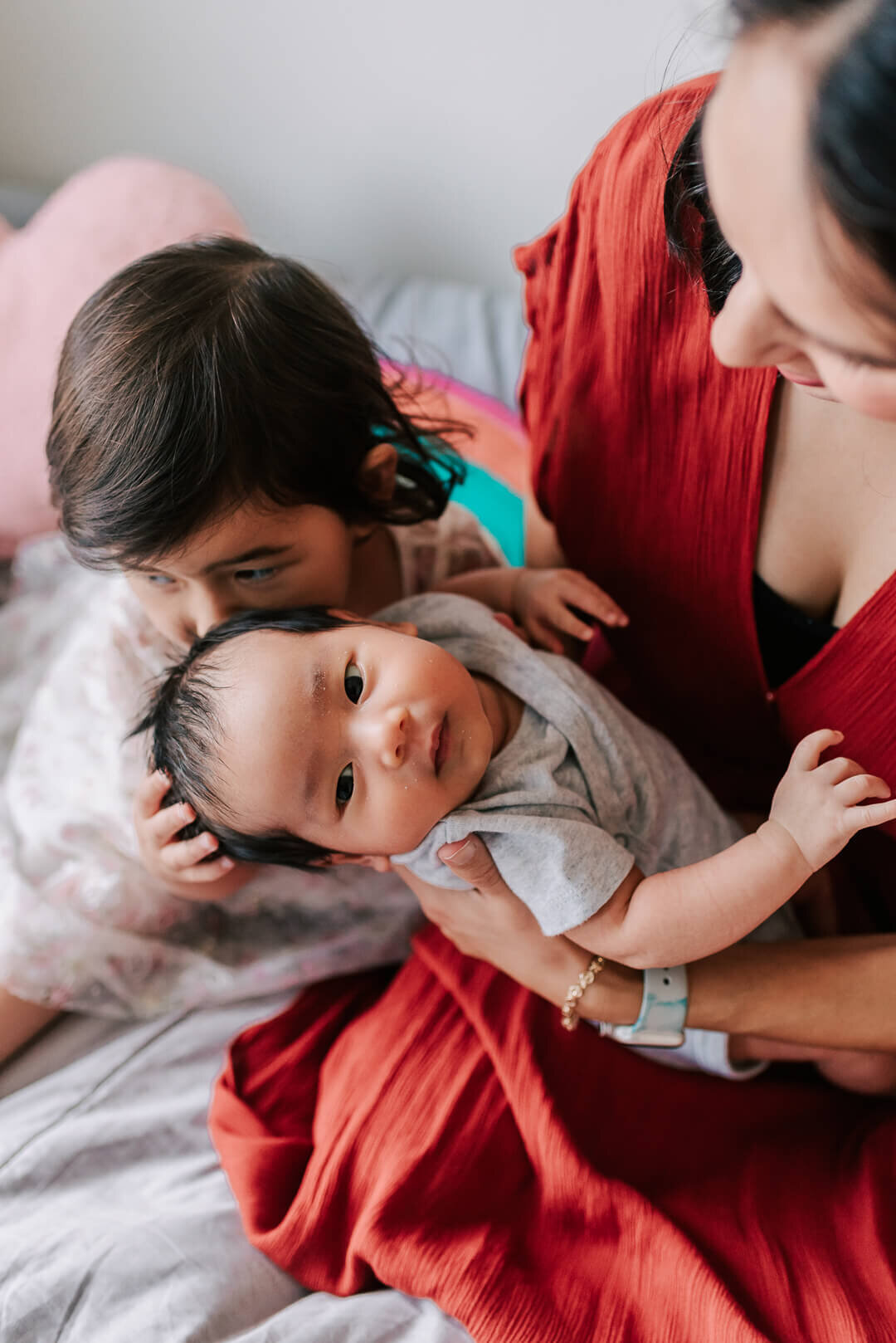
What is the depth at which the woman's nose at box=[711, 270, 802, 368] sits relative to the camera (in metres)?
0.55

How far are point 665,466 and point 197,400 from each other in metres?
0.43

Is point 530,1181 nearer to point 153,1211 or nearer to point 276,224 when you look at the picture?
point 153,1211

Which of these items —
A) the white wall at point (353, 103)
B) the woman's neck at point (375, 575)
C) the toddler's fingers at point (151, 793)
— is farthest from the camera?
the white wall at point (353, 103)

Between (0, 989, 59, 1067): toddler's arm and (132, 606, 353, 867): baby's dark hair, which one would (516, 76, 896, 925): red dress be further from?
(0, 989, 59, 1067): toddler's arm

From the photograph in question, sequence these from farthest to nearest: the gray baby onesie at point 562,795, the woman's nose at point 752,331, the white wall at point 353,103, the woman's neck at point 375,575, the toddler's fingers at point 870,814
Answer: the white wall at point 353,103, the woman's neck at point 375,575, the gray baby onesie at point 562,795, the toddler's fingers at point 870,814, the woman's nose at point 752,331

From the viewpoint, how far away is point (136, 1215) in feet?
3.08

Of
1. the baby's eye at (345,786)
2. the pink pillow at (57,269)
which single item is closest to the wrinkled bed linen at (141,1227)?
the baby's eye at (345,786)

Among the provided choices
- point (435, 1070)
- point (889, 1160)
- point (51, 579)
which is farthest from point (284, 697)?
point (51, 579)

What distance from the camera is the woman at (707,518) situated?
32.9 inches

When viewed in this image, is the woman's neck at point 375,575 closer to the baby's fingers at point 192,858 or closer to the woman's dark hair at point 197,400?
the woman's dark hair at point 197,400

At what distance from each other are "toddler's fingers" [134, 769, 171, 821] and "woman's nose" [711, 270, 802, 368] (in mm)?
621

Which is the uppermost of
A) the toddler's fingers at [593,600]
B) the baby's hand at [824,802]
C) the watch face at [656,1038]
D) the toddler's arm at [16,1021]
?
the baby's hand at [824,802]

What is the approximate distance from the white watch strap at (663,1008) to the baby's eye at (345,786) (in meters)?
0.33

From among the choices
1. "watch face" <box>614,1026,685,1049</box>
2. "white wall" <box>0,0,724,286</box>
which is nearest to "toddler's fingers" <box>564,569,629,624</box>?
"watch face" <box>614,1026,685,1049</box>
